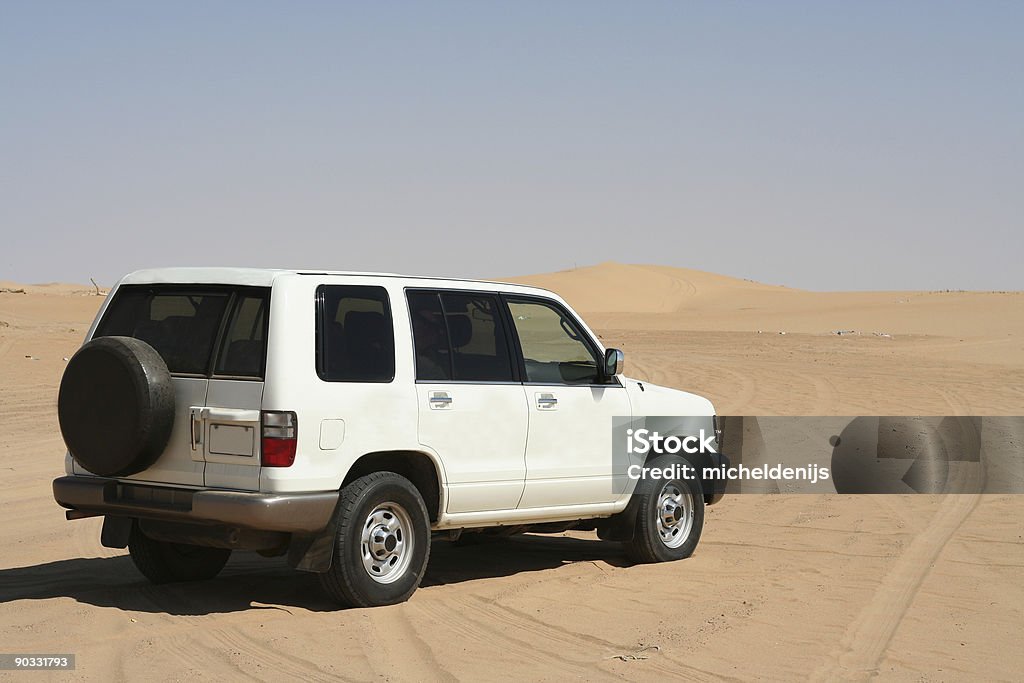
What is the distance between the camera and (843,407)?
21516 mm

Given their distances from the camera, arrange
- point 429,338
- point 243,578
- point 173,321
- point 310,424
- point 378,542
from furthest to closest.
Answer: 1. point 243,578
2. point 429,338
3. point 173,321
4. point 378,542
5. point 310,424

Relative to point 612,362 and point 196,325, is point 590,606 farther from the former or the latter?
point 196,325

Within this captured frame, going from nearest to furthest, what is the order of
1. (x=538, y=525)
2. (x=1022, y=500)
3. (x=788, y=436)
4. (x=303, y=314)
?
(x=303, y=314) < (x=538, y=525) < (x=1022, y=500) < (x=788, y=436)

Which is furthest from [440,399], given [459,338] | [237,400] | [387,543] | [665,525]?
[665,525]

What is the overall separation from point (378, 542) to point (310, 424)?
0.95 m

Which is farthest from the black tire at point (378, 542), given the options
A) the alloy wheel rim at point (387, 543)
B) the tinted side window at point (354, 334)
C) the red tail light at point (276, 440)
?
the tinted side window at point (354, 334)

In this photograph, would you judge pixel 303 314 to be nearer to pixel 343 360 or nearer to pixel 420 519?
pixel 343 360

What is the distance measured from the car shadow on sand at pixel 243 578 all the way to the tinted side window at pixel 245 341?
156 centimetres

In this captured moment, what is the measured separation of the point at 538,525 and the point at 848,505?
450 cm

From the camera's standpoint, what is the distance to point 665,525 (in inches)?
401

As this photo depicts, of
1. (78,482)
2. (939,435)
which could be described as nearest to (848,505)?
(939,435)

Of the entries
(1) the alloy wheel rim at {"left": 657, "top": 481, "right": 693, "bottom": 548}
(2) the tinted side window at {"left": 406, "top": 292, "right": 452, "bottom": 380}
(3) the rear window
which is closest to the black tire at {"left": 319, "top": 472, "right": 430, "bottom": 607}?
(2) the tinted side window at {"left": 406, "top": 292, "right": 452, "bottom": 380}

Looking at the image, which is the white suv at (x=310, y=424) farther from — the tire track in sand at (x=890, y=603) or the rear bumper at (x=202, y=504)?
the tire track in sand at (x=890, y=603)

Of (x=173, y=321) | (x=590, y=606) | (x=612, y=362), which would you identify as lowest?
(x=590, y=606)
